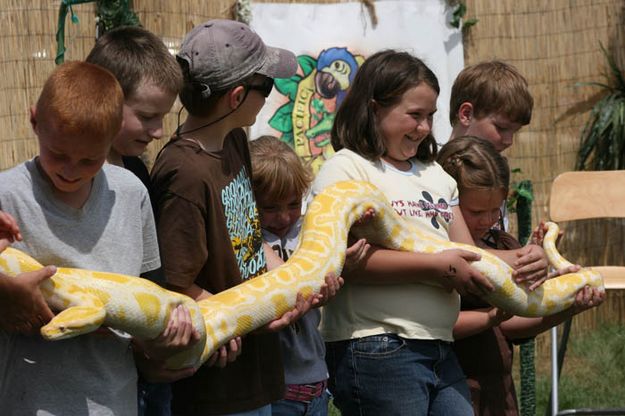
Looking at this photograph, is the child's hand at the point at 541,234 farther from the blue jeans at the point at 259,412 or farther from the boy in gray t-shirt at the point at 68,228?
the boy in gray t-shirt at the point at 68,228

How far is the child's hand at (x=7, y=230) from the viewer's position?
2.65 meters

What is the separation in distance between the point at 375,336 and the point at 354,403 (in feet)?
0.94

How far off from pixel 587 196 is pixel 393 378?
10.1 ft

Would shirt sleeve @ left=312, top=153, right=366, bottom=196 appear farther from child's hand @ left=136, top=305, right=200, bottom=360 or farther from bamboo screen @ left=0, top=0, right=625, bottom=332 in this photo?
bamboo screen @ left=0, top=0, right=625, bottom=332

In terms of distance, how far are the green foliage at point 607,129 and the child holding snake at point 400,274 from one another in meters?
4.27

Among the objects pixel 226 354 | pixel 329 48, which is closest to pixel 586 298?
pixel 226 354

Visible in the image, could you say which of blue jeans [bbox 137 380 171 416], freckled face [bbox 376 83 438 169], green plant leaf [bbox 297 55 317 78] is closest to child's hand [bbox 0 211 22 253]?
blue jeans [bbox 137 380 171 416]

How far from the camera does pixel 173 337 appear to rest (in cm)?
299

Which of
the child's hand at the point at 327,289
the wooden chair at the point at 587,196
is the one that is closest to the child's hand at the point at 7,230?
the child's hand at the point at 327,289

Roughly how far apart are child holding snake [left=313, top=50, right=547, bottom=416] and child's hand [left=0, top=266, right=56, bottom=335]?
1443 millimetres

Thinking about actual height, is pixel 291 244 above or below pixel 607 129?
above

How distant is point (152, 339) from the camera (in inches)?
117

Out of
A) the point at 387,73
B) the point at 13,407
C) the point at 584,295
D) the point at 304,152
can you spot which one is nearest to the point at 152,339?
the point at 13,407

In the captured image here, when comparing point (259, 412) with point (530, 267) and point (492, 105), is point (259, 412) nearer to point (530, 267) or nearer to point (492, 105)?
point (530, 267)
